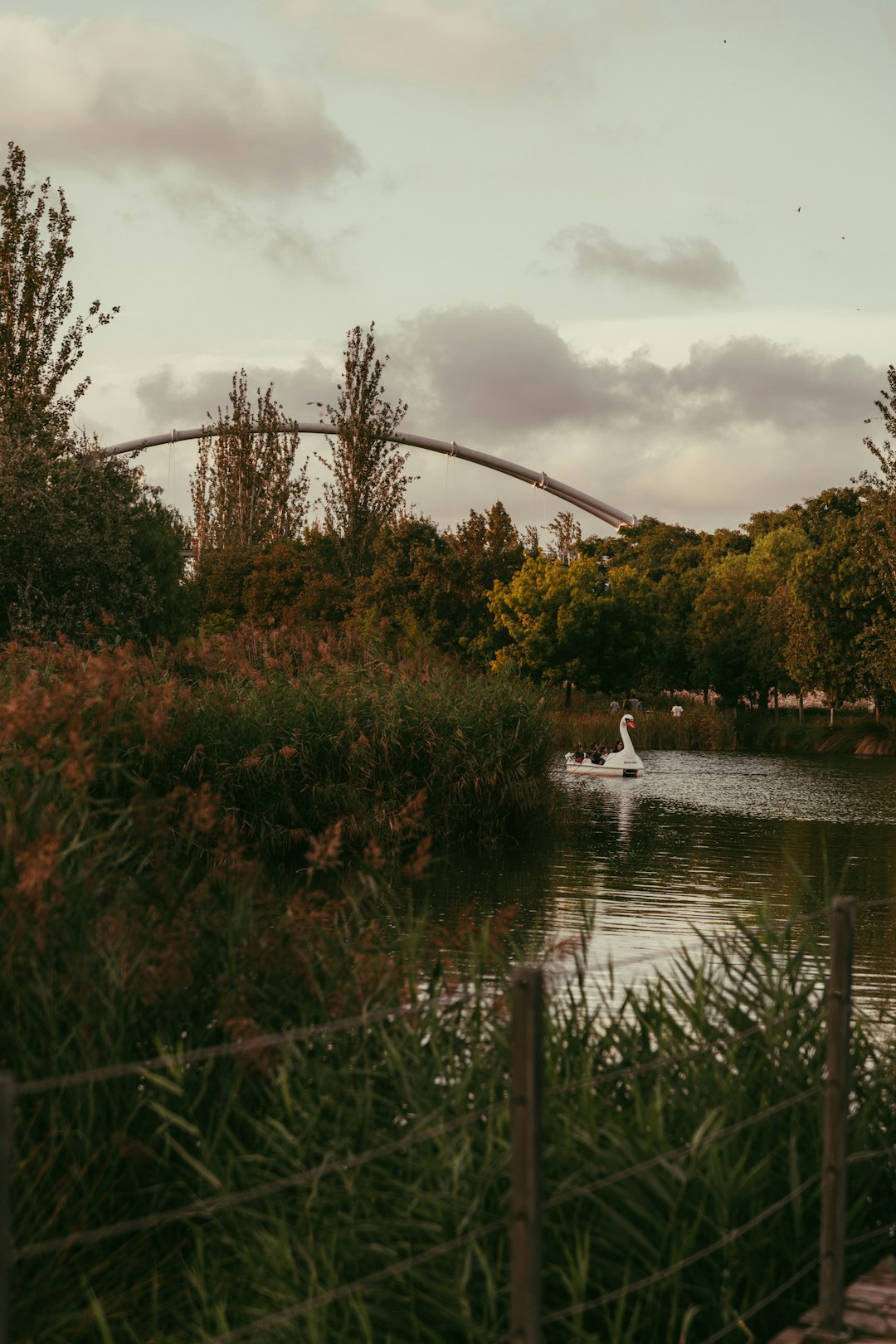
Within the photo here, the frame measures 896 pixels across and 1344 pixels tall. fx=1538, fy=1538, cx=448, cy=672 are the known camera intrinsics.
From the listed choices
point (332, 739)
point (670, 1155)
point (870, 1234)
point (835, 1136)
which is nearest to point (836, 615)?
point (332, 739)

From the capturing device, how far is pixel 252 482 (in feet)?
203

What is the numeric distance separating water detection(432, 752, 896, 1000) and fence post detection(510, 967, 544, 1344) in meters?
2.69

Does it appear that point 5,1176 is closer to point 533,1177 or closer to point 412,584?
point 533,1177

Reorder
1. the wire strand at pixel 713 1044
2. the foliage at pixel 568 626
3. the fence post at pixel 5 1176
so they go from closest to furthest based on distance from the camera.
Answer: the fence post at pixel 5 1176, the wire strand at pixel 713 1044, the foliage at pixel 568 626

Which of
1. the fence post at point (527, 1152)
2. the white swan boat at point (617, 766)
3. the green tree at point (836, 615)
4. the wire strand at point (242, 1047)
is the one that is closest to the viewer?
the fence post at point (527, 1152)

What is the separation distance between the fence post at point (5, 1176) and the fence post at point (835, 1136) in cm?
225

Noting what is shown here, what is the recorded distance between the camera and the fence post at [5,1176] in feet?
7.36

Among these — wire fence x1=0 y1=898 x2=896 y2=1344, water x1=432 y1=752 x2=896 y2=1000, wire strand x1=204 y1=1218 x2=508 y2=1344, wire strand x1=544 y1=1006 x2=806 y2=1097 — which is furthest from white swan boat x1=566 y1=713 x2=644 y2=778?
wire strand x1=204 y1=1218 x2=508 y2=1344

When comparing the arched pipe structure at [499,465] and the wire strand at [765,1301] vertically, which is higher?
the arched pipe structure at [499,465]

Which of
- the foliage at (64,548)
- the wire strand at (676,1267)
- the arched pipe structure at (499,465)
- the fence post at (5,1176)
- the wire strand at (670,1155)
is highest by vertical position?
the arched pipe structure at (499,465)

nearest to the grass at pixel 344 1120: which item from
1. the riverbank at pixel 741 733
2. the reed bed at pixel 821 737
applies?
the riverbank at pixel 741 733

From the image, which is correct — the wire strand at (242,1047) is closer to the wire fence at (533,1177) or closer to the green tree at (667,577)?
the wire fence at (533,1177)

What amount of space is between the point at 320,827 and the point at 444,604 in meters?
40.5

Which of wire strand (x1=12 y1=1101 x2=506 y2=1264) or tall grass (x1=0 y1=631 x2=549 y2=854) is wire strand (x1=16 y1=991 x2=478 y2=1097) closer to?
wire strand (x1=12 y1=1101 x2=506 y2=1264)
